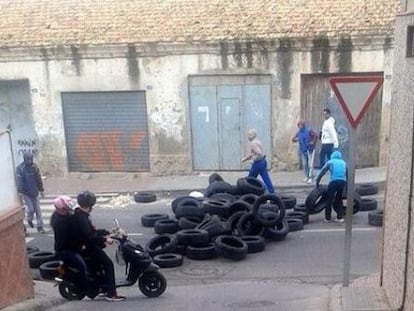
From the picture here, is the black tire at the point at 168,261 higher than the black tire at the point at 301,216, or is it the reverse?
the black tire at the point at 301,216

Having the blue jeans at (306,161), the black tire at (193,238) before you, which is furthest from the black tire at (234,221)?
the blue jeans at (306,161)

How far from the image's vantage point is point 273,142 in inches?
825

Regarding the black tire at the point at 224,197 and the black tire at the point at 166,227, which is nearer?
the black tire at the point at 166,227

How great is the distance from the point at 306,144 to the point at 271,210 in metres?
5.97

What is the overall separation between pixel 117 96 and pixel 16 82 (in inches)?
142

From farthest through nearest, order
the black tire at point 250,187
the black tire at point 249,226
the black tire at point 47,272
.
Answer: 1. the black tire at point 250,187
2. the black tire at point 249,226
3. the black tire at point 47,272

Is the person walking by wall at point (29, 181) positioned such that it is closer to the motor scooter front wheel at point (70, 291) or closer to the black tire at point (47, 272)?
the black tire at point (47, 272)

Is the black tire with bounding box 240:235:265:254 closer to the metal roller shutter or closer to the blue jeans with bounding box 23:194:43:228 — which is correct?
the blue jeans with bounding box 23:194:43:228

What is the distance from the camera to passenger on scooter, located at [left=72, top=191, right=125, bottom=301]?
9.14 meters

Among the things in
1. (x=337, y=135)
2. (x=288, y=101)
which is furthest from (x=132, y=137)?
(x=337, y=135)

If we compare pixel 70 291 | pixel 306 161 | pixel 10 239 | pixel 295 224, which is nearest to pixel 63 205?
pixel 10 239

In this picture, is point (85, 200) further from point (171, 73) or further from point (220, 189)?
point (171, 73)

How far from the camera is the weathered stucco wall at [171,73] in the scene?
2002cm

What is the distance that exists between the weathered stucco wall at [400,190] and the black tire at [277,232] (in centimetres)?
471
